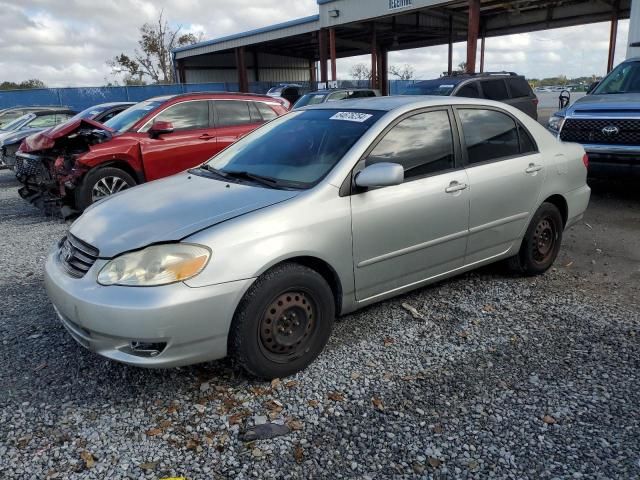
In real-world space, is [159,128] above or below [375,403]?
above

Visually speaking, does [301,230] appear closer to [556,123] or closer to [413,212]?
[413,212]

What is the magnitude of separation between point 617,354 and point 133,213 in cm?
316

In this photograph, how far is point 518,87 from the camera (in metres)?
11.7

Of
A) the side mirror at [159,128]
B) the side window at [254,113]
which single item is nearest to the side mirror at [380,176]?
the side mirror at [159,128]

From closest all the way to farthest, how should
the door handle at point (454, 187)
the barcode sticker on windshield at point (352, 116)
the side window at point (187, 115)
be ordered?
the barcode sticker on windshield at point (352, 116) < the door handle at point (454, 187) < the side window at point (187, 115)

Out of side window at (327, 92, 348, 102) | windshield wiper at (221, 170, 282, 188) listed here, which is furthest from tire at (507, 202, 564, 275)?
side window at (327, 92, 348, 102)

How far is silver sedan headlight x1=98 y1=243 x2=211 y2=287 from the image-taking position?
2.63 m

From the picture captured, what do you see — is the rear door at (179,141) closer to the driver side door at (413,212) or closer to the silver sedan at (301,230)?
the silver sedan at (301,230)

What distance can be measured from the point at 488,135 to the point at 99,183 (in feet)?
17.0

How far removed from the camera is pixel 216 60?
41.5 m

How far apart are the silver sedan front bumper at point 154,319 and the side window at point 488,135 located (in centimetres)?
219

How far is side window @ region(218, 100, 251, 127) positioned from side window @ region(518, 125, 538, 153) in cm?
477

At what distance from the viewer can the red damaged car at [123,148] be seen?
689 centimetres

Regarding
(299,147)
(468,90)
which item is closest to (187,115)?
(299,147)
